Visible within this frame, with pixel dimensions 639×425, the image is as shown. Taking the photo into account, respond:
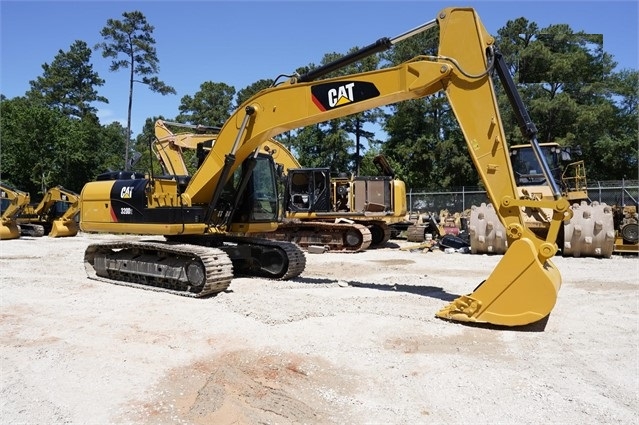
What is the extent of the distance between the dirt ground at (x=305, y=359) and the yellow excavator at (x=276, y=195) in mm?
401

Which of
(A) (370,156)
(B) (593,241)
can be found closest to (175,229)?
(B) (593,241)

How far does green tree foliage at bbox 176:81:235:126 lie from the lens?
51219mm

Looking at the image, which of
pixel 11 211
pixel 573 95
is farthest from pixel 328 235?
pixel 573 95

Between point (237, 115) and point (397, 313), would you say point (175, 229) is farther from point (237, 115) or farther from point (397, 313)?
point (397, 313)

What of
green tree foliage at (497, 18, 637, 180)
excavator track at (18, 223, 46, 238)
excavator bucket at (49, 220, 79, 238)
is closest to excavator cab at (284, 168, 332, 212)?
excavator bucket at (49, 220, 79, 238)

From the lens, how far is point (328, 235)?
15766mm

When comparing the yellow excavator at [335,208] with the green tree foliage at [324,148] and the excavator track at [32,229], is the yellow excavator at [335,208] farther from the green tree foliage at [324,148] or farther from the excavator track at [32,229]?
the green tree foliage at [324,148]

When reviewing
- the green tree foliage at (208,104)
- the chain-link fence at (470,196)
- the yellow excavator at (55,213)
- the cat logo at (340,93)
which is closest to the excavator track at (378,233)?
the cat logo at (340,93)

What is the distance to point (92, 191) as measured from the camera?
9.55 m

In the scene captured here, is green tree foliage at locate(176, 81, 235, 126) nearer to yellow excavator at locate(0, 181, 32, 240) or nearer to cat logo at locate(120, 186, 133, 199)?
yellow excavator at locate(0, 181, 32, 240)

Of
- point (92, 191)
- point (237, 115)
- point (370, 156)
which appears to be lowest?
point (92, 191)

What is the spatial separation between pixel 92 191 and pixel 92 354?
5388mm

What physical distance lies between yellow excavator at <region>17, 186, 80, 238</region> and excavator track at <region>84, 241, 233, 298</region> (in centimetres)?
1253

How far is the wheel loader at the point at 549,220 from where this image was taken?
1214cm
